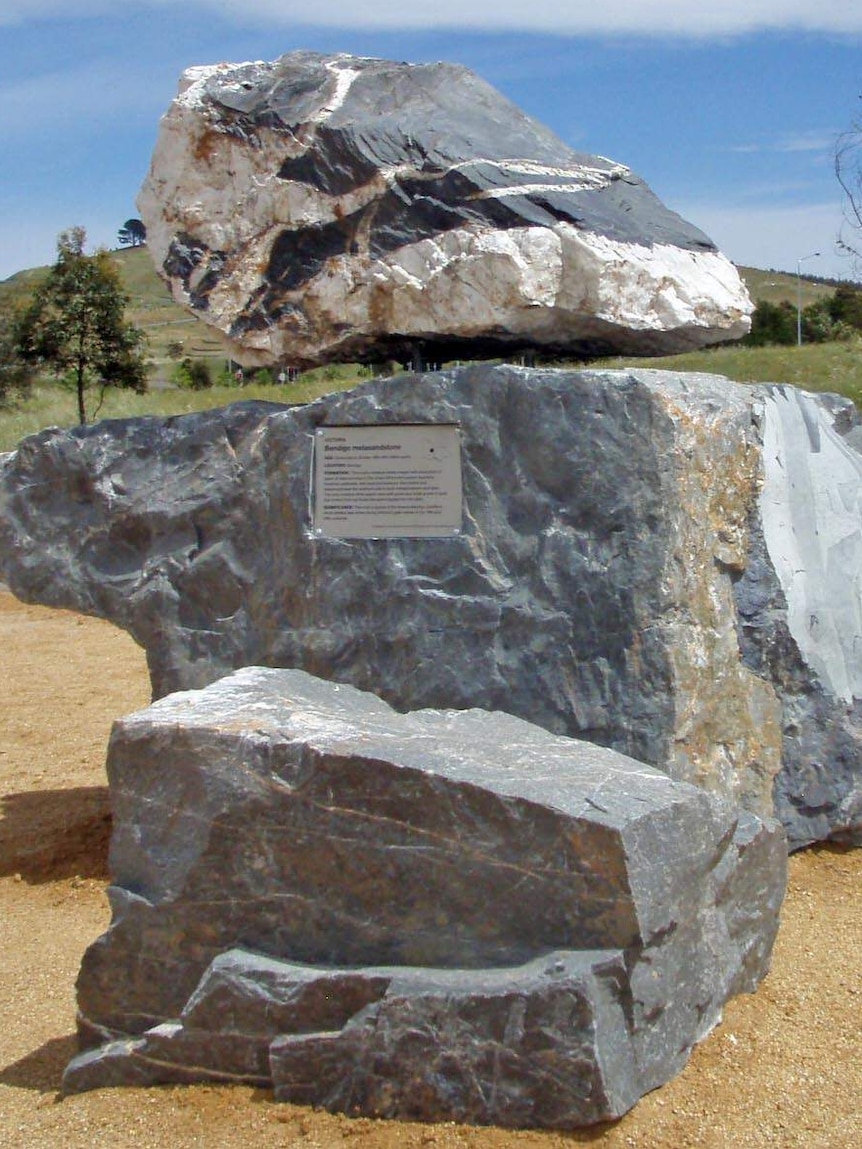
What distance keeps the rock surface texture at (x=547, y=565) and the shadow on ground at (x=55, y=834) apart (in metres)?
0.79

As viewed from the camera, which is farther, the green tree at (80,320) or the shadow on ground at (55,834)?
the green tree at (80,320)

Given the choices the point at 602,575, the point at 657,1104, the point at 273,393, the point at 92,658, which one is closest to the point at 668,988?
the point at 657,1104

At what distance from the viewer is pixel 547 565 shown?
3775 millimetres

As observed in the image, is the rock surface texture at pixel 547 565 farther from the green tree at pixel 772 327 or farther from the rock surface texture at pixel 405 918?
the green tree at pixel 772 327

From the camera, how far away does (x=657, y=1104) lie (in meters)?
2.75

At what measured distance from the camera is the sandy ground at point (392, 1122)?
2.70m

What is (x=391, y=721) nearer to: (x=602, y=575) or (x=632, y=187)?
(x=602, y=575)

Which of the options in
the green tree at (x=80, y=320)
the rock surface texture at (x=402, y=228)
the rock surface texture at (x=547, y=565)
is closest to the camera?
the rock surface texture at (x=547, y=565)

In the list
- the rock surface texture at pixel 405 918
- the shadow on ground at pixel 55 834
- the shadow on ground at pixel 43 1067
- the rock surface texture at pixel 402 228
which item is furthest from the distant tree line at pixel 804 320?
the shadow on ground at pixel 43 1067

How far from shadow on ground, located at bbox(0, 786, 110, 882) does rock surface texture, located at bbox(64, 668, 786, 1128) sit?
1.72 m

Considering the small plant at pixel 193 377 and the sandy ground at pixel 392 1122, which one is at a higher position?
the small plant at pixel 193 377

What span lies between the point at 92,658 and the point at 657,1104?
6.42 meters

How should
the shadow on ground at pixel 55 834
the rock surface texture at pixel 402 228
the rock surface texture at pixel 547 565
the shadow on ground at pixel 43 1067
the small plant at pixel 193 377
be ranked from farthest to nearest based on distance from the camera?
the small plant at pixel 193 377 < the shadow on ground at pixel 55 834 < the rock surface texture at pixel 402 228 < the rock surface texture at pixel 547 565 < the shadow on ground at pixel 43 1067

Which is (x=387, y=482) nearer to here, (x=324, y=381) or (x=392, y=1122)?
(x=392, y=1122)
